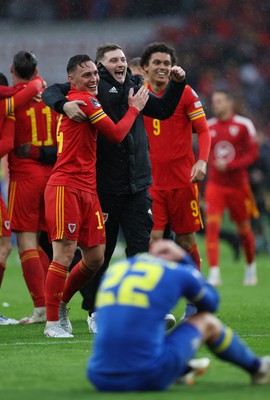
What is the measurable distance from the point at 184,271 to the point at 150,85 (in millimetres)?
4769

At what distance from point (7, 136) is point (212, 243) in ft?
17.4

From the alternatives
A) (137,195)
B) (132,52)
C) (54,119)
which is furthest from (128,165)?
(132,52)

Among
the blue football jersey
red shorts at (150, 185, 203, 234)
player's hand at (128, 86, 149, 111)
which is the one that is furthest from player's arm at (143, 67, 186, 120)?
the blue football jersey

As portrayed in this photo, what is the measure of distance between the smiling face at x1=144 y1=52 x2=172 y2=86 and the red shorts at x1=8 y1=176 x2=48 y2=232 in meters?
1.40

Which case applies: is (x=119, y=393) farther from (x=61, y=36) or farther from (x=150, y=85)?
(x=61, y=36)

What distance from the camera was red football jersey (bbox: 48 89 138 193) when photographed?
841 centimetres

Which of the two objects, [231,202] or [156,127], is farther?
[231,202]

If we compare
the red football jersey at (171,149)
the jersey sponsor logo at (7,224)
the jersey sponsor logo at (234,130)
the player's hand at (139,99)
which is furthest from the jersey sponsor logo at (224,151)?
the player's hand at (139,99)

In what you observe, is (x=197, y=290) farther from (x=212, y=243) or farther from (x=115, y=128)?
(x=212, y=243)

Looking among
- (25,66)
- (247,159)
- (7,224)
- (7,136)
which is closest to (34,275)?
(7,224)

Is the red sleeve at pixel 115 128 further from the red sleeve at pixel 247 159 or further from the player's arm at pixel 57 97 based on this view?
the red sleeve at pixel 247 159

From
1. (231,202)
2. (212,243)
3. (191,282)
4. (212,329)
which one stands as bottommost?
(212,243)

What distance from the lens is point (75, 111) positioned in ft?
27.0

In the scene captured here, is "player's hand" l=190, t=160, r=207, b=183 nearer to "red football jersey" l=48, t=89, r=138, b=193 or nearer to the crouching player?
"red football jersey" l=48, t=89, r=138, b=193
